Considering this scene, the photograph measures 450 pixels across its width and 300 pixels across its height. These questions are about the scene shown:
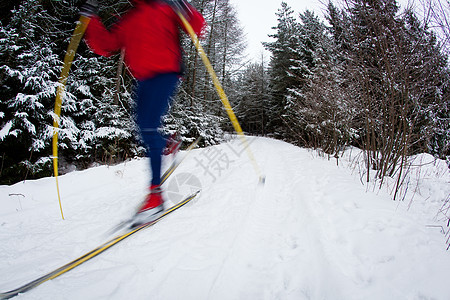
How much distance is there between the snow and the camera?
843 millimetres

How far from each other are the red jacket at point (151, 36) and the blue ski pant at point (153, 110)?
69 millimetres

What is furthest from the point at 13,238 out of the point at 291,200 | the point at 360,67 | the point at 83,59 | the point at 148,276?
the point at 83,59

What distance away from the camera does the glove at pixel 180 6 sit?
1.57 metres

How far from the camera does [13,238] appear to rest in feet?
4.19

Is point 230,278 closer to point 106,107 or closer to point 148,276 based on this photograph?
point 148,276

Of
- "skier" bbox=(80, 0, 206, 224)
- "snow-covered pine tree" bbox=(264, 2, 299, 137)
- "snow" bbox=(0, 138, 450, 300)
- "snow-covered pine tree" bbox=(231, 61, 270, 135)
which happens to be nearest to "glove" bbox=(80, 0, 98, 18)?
"skier" bbox=(80, 0, 206, 224)

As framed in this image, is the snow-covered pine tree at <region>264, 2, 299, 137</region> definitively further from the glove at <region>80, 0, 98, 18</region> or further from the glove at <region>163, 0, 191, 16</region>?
the glove at <region>80, 0, 98, 18</region>

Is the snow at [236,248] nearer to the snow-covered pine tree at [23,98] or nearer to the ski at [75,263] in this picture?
the ski at [75,263]

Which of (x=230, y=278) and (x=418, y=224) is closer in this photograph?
(x=230, y=278)

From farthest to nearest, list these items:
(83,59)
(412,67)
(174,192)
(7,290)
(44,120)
→ (83,59)
(44,120)
(412,67)
(174,192)
(7,290)

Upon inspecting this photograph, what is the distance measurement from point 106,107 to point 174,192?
4858 mm

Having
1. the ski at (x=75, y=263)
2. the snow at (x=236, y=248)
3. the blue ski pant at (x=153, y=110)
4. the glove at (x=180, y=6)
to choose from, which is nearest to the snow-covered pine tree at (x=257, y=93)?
the glove at (x=180, y=6)

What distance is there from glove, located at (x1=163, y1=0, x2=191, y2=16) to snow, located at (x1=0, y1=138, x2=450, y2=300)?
5.97ft

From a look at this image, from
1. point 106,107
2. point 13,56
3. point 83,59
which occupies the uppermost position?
point 83,59
